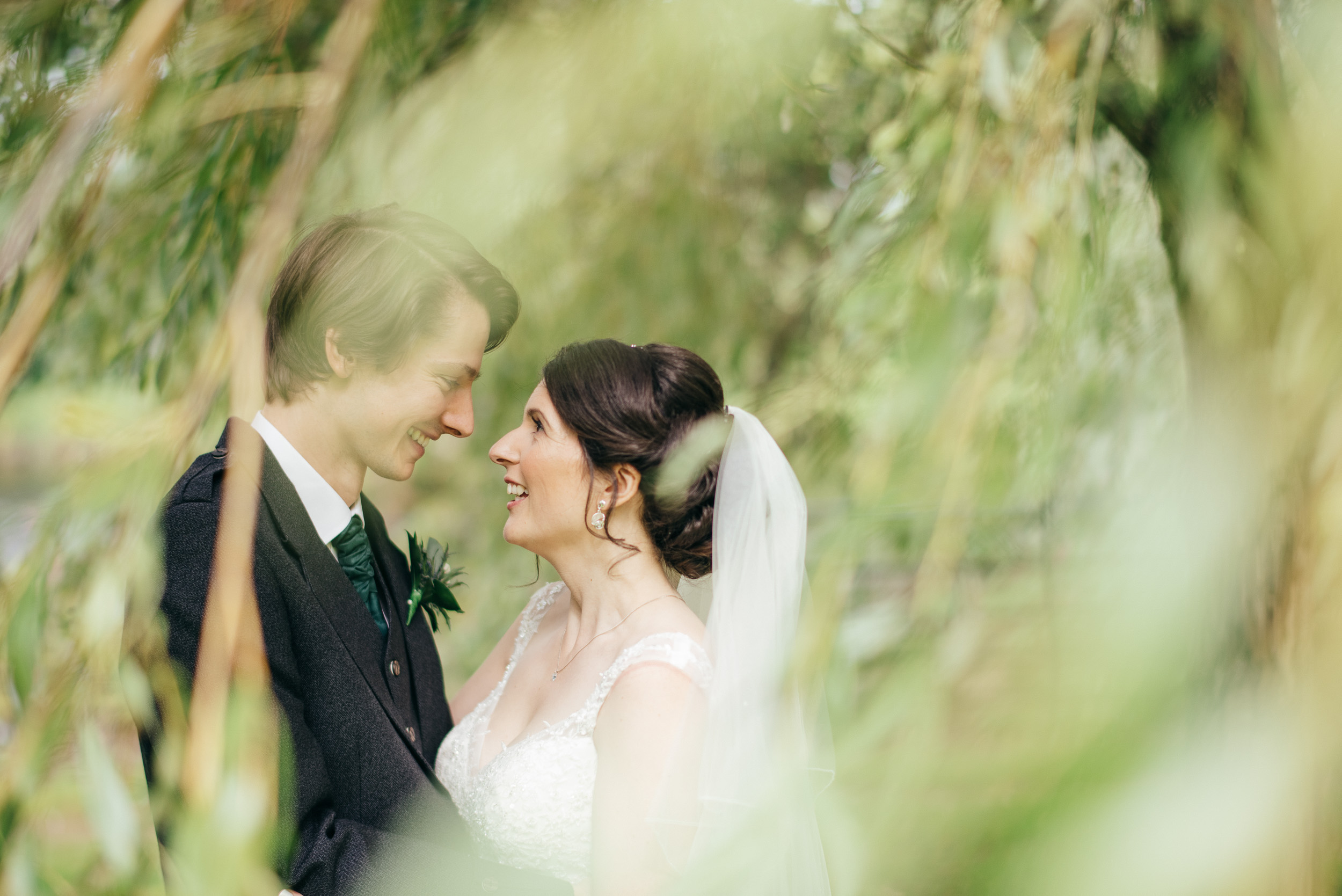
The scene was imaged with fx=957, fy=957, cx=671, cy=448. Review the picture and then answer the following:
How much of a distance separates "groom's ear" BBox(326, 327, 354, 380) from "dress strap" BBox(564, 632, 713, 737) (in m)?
0.62

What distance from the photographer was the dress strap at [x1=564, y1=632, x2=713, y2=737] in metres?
1.44

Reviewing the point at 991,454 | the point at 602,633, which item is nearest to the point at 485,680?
the point at 602,633

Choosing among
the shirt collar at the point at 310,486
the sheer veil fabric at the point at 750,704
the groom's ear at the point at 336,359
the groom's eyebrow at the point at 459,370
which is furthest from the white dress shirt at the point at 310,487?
the sheer veil fabric at the point at 750,704

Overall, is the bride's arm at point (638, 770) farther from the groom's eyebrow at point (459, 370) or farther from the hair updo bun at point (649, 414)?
the groom's eyebrow at point (459, 370)

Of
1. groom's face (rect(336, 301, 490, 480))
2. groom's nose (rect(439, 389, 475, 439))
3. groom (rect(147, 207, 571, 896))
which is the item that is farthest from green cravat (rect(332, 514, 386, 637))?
groom's nose (rect(439, 389, 475, 439))

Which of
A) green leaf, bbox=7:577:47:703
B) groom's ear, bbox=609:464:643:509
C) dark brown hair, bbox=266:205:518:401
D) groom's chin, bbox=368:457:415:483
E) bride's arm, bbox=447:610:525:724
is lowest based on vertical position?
bride's arm, bbox=447:610:525:724

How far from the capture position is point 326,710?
1.28m

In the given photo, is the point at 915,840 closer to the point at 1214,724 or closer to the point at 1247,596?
the point at 1214,724

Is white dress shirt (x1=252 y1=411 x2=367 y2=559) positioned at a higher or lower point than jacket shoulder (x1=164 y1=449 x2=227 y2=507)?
lower

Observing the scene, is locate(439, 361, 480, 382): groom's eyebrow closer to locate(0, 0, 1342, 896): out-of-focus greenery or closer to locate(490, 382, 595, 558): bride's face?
locate(490, 382, 595, 558): bride's face

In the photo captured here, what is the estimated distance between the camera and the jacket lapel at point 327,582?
132 centimetres

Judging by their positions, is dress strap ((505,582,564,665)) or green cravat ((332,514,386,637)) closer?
green cravat ((332,514,386,637))

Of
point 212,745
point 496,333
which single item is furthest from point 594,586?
point 212,745

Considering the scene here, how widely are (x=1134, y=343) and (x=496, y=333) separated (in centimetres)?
106
